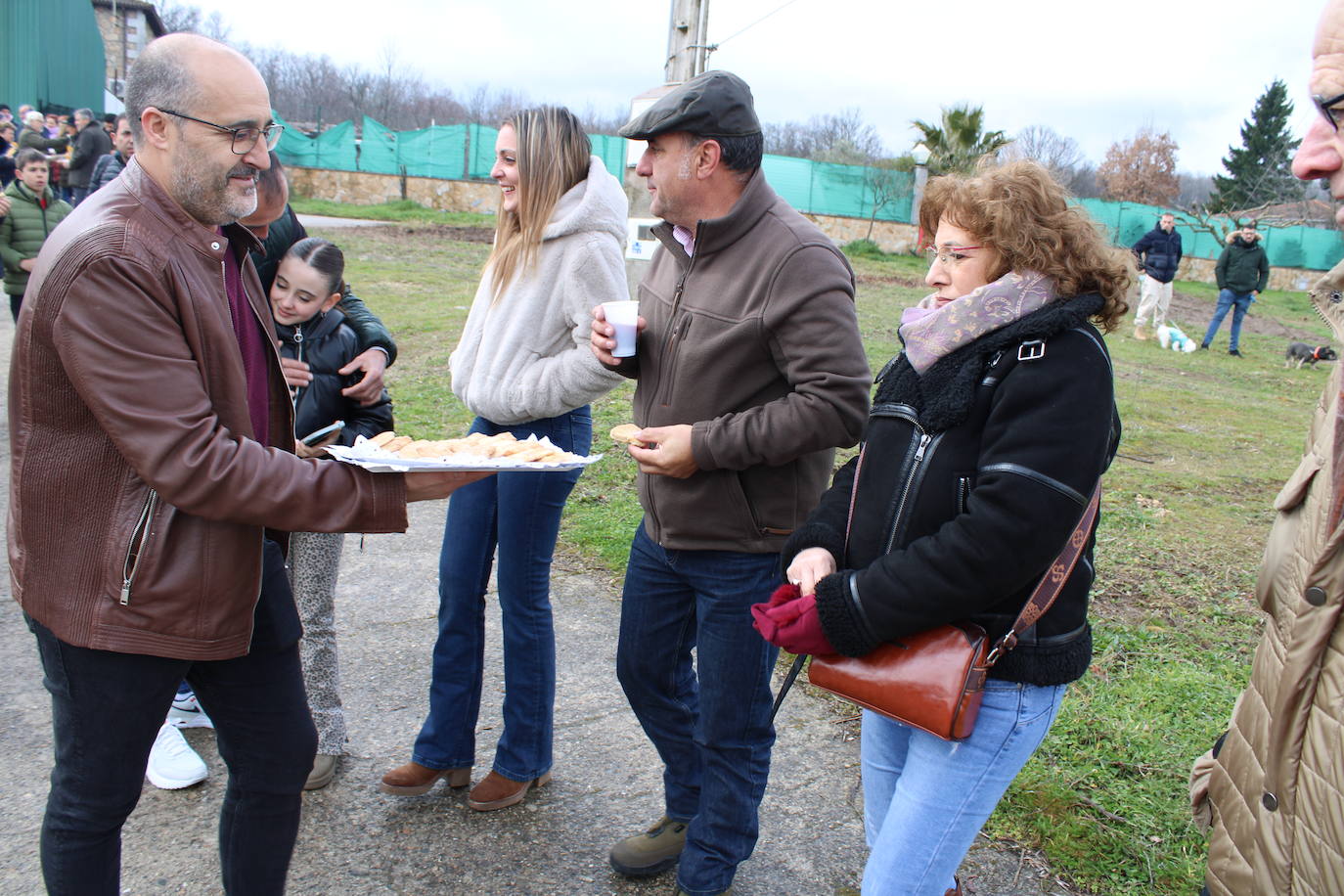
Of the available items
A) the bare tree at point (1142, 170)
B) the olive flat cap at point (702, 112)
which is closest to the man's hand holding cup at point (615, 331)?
the olive flat cap at point (702, 112)

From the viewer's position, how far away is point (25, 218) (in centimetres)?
726

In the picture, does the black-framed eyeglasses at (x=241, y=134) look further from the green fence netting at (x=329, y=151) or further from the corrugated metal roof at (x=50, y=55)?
the green fence netting at (x=329, y=151)

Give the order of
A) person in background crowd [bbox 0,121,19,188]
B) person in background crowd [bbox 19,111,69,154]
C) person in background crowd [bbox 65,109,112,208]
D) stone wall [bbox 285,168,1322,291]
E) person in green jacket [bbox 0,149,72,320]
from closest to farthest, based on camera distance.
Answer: person in green jacket [bbox 0,149,72,320], person in background crowd [bbox 65,109,112,208], person in background crowd [bbox 19,111,69,154], person in background crowd [bbox 0,121,19,188], stone wall [bbox 285,168,1322,291]

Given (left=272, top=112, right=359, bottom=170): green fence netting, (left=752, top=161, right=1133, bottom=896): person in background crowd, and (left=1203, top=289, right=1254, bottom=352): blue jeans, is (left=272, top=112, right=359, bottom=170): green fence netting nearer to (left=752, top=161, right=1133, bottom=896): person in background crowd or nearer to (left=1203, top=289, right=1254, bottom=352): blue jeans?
(left=1203, top=289, right=1254, bottom=352): blue jeans

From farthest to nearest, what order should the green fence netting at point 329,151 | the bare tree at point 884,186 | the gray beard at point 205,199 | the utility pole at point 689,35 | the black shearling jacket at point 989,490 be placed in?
the green fence netting at point 329,151, the bare tree at point 884,186, the utility pole at point 689,35, the gray beard at point 205,199, the black shearling jacket at point 989,490

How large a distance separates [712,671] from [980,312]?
47.4 inches

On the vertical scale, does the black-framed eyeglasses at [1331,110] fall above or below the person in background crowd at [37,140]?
below

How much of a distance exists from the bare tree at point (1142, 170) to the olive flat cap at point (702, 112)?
2277 inches

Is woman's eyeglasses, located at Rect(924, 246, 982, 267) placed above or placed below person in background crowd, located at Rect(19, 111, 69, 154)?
below

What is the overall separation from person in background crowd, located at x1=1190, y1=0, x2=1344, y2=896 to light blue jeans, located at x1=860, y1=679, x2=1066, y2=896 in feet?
1.22

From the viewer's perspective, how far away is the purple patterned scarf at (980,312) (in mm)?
1926

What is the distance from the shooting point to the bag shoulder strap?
1.94 meters

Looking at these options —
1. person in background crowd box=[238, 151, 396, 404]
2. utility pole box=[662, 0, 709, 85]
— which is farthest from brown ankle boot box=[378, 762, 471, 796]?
utility pole box=[662, 0, 709, 85]

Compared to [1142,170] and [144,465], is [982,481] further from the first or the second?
[1142,170]
